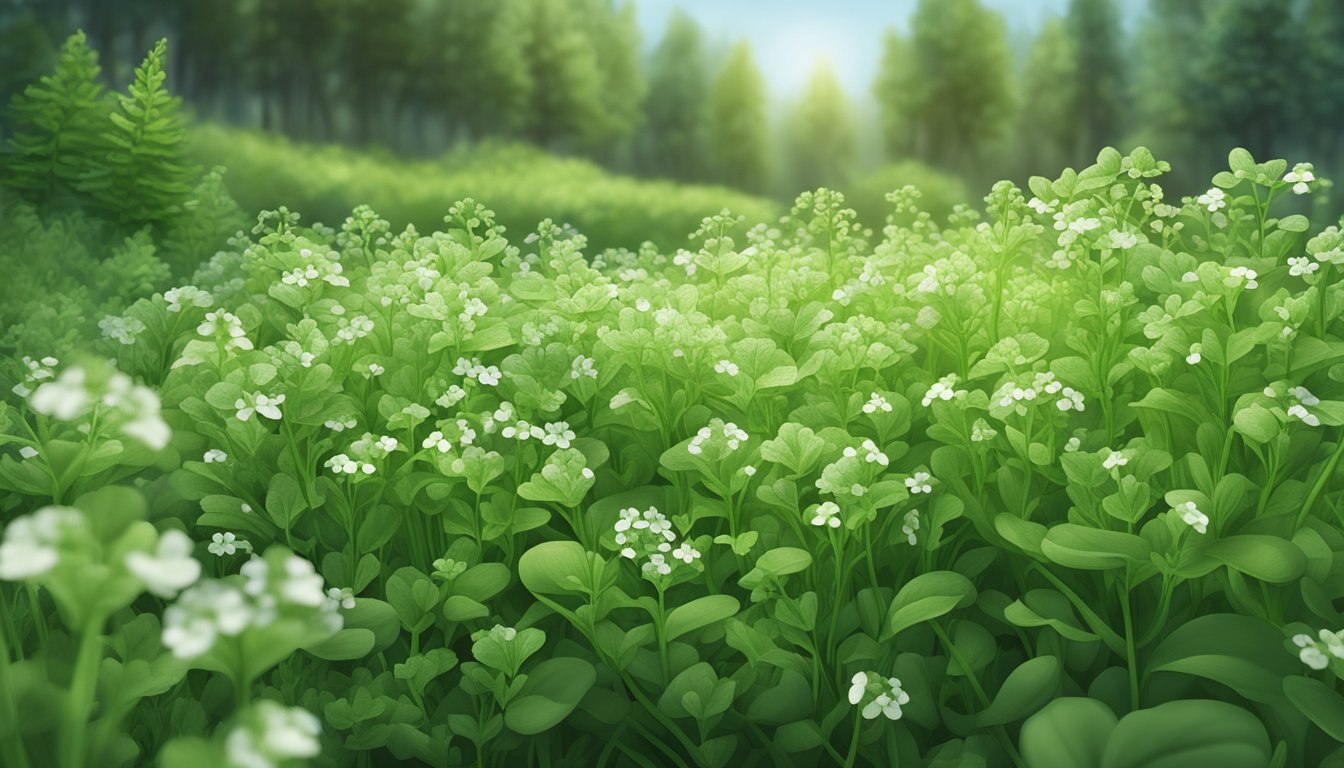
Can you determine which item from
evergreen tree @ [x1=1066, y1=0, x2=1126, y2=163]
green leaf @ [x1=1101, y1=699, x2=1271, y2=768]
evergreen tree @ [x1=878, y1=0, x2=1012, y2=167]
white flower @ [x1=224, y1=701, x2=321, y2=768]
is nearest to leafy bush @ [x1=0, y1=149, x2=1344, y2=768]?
green leaf @ [x1=1101, y1=699, x2=1271, y2=768]

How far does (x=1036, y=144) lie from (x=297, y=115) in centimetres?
1268

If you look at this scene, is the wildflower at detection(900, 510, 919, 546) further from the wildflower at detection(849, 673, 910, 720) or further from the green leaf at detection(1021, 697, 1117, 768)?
the green leaf at detection(1021, 697, 1117, 768)

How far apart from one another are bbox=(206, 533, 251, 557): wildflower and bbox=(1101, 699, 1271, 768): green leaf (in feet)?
5.93

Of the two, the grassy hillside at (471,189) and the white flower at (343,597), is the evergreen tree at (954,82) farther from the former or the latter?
the white flower at (343,597)

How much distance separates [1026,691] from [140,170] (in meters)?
5.98

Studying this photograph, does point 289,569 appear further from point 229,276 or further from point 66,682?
point 229,276

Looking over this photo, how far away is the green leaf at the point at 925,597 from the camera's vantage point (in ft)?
6.79

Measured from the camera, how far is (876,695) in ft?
6.63

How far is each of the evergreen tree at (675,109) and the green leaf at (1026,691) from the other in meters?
16.4

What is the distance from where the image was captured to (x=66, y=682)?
1851 millimetres

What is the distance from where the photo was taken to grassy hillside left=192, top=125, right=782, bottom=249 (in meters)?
12.6

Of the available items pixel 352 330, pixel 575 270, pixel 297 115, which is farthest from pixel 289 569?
pixel 297 115

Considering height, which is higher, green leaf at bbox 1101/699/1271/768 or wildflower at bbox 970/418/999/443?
wildflower at bbox 970/418/999/443

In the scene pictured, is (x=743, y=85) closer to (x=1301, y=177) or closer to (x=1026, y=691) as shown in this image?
(x=1301, y=177)
